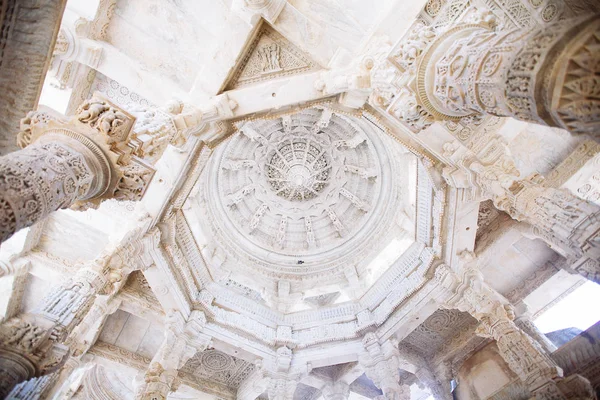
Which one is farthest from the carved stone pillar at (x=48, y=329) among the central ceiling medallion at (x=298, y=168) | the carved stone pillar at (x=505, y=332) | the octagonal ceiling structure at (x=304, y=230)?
the central ceiling medallion at (x=298, y=168)

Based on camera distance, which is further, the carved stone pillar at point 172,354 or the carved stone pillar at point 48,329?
the carved stone pillar at point 172,354

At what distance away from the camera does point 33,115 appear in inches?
146

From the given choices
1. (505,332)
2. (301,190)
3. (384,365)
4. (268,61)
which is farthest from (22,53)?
(301,190)

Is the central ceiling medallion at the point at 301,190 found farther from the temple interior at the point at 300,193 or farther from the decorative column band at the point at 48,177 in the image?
the decorative column band at the point at 48,177

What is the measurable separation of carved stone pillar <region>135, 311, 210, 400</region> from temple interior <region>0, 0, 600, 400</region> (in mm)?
46

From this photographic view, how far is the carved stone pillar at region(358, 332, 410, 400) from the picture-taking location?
8.00m

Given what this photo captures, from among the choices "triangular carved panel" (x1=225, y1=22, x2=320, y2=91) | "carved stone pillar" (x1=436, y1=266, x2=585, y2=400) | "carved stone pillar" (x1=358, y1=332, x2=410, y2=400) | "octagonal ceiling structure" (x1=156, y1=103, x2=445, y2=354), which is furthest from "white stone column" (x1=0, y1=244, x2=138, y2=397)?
"carved stone pillar" (x1=436, y1=266, x2=585, y2=400)

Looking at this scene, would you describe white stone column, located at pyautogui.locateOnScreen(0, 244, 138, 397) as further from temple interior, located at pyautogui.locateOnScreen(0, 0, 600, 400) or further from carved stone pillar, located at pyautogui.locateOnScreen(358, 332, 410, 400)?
carved stone pillar, located at pyautogui.locateOnScreen(358, 332, 410, 400)

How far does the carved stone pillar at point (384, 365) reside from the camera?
26.2 feet

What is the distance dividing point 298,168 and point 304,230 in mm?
2416

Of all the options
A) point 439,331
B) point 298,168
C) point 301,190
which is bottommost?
point 439,331

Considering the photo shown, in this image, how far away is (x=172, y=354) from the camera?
774cm

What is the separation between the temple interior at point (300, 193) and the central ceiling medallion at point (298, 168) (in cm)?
8

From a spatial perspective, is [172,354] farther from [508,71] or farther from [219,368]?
[508,71]
